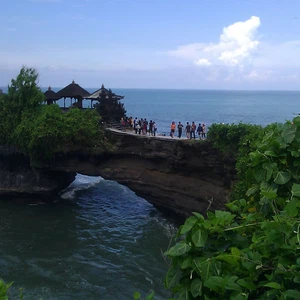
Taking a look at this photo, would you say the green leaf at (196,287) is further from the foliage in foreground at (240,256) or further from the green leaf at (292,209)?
the green leaf at (292,209)

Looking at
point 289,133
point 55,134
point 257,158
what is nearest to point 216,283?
point 257,158

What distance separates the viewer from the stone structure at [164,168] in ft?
77.9

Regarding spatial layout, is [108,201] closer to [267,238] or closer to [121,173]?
[121,173]

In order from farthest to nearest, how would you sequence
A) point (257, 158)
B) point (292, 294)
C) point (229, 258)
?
1. point (257, 158)
2. point (229, 258)
3. point (292, 294)

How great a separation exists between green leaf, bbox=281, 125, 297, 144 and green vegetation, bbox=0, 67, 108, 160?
2320 centimetres

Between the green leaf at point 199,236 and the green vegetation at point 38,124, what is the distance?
24.0m

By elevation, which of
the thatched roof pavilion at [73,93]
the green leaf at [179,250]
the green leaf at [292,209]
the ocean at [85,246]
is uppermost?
the thatched roof pavilion at [73,93]

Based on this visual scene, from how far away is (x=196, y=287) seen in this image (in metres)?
4.52

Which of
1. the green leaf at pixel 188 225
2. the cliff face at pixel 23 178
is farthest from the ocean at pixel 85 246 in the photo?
the green leaf at pixel 188 225

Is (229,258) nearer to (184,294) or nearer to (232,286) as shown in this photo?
(232,286)

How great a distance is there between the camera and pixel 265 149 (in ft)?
19.7

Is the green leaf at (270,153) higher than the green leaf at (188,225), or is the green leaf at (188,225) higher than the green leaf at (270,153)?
the green leaf at (270,153)

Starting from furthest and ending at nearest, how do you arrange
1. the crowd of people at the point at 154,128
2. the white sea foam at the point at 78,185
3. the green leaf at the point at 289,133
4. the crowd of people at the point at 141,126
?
the white sea foam at the point at 78,185 → the crowd of people at the point at 141,126 → the crowd of people at the point at 154,128 → the green leaf at the point at 289,133

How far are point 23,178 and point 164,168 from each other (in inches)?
479
